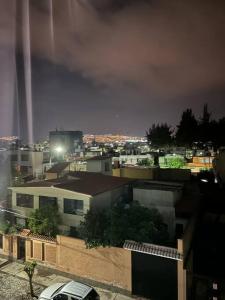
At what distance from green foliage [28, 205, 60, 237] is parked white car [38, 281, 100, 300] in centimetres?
395

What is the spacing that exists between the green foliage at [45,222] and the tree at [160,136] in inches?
2011

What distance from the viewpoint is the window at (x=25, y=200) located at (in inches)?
681

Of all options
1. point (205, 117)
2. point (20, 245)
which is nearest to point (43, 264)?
point (20, 245)

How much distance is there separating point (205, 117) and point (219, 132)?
21.7 feet

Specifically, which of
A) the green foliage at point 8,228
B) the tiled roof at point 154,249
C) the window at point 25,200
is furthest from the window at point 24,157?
the tiled roof at point 154,249

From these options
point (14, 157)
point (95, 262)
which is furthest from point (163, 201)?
point (14, 157)

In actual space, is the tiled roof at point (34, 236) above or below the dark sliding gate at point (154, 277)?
above

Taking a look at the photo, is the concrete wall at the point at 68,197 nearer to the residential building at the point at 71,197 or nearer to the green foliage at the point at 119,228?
the residential building at the point at 71,197

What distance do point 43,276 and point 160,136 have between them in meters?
54.4

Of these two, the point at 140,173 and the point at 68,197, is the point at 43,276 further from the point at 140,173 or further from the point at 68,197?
the point at 140,173

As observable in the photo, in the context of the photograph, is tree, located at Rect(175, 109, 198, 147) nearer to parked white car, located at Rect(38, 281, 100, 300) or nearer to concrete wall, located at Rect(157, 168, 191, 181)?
concrete wall, located at Rect(157, 168, 191, 181)

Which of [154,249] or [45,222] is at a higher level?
[45,222]

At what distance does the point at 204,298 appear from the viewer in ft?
34.4

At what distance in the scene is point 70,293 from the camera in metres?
10.3
